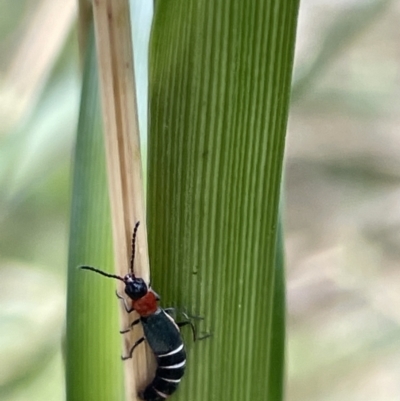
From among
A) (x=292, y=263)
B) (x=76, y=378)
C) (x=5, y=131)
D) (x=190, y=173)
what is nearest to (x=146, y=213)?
(x=190, y=173)

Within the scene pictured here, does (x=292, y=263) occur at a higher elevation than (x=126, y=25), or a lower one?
higher

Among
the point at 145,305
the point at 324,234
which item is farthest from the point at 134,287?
the point at 324,234

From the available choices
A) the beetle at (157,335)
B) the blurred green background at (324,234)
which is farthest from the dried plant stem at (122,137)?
the blurred green background at (324,234)

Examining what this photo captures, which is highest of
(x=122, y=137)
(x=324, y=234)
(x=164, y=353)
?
→ (x=324, y=234)

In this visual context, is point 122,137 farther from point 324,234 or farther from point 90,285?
point 324,234

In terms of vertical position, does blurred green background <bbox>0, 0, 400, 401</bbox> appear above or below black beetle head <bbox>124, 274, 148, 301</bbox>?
above

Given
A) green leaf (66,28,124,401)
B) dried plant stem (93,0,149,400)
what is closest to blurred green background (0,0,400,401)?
green leaf (66,28,124,401)

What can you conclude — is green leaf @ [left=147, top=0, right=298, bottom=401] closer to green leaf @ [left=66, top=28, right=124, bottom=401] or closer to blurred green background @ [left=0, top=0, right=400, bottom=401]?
green leaf @ [left=66, top=28, right=124, bottom=401]

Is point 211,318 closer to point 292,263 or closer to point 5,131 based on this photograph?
point 5,131
